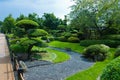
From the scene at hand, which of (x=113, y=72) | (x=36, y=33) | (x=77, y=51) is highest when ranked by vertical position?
(x=36, y=33)

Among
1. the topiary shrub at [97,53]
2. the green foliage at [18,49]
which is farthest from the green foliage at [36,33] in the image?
the topiary shrub at [97,53]

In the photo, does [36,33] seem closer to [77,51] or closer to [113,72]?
[77,51]

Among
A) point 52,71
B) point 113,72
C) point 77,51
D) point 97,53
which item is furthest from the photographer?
point 77,51

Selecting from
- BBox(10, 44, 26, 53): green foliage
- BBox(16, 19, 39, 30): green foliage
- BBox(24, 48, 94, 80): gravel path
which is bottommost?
BBox(24, 48, 94, 80): gravel path

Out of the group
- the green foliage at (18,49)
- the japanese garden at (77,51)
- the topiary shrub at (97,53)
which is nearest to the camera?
the japanese garden at (77,51)

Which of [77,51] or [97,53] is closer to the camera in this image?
[97,53]

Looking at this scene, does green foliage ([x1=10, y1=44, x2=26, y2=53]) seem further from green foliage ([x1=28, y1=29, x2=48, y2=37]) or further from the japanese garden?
green foliage ([x1=28, y1=29, x2=48, y2=37])

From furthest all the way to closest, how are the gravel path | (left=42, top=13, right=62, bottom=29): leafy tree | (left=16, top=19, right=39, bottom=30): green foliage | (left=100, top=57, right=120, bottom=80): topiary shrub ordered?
1. (left=42, top=13, right=62, bottom=29): leafy tree
2. (left=16, top=19, right=39, bottom=30): green foliage
3. the gravel path
4. (left=100, top=57, right=120, bottom=80): topiary shrub

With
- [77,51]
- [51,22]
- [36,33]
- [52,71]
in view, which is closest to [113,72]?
[52,71]

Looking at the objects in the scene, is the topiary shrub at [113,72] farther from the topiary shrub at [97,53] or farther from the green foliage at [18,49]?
the green foliage at [18,49]

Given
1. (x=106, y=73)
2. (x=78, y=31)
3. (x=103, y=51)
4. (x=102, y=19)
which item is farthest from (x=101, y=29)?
(x=106, y=73)

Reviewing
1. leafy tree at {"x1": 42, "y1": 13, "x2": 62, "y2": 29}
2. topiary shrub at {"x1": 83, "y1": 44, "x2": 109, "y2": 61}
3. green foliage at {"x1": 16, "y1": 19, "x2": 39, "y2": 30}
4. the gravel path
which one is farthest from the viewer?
leafy tree at {"x1": 42, "y1": 13, "x2": 62, "y2": 29}

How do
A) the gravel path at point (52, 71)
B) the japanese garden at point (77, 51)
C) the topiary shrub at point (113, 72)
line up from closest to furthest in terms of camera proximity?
the topiary shrub at point (113, 72) < the japanese garden at point (77, 51) < the gravel path at point (52, 71)

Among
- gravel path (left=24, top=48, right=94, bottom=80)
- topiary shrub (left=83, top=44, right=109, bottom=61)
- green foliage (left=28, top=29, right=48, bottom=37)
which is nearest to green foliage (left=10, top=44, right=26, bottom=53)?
green foliage (left=28, top=29, right=48, bottom=37)
